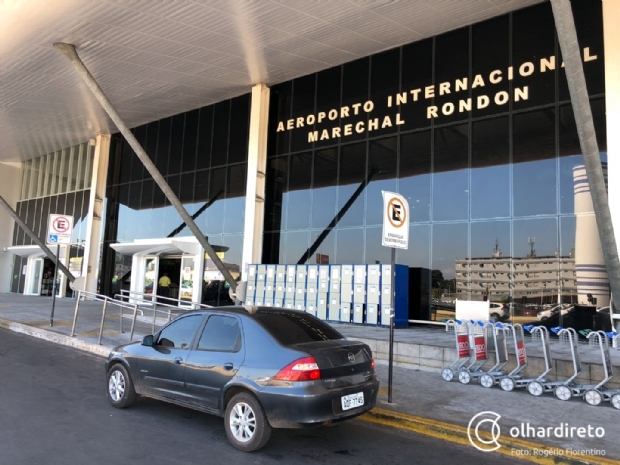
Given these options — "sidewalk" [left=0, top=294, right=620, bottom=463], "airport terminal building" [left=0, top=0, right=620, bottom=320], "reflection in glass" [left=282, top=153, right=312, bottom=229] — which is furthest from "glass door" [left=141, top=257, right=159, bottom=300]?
"sidewalk" [left=0, top=294, right=620, bottom=463]

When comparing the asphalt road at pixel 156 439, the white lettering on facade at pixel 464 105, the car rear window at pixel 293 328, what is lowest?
the asphalt road at pixel 156 439

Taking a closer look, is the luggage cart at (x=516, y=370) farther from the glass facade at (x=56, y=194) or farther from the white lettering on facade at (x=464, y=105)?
the glass facade at (x=56, y=194)

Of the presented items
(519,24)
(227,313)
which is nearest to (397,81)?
(519,24)

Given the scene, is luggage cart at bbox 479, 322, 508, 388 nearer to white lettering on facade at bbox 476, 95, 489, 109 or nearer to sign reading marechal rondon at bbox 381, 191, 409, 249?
sign reading marechal rondon at bbox 381, 191, 409, 249

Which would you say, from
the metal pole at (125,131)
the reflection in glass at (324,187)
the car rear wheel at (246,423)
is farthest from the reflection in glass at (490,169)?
the car rear wheel at (246,423)

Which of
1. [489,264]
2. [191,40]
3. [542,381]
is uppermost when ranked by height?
[191,40]

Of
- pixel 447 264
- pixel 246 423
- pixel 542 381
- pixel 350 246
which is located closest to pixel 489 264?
pixel 447 264

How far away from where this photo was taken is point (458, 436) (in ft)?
18.0

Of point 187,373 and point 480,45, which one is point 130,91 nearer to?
point 480,45

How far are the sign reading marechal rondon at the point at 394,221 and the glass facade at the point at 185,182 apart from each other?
39.5 feet

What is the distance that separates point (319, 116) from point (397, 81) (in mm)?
3148

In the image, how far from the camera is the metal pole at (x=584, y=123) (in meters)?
7.31

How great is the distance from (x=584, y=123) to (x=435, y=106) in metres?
6.61

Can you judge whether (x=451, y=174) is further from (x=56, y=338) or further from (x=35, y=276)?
(x=35, y=276)
